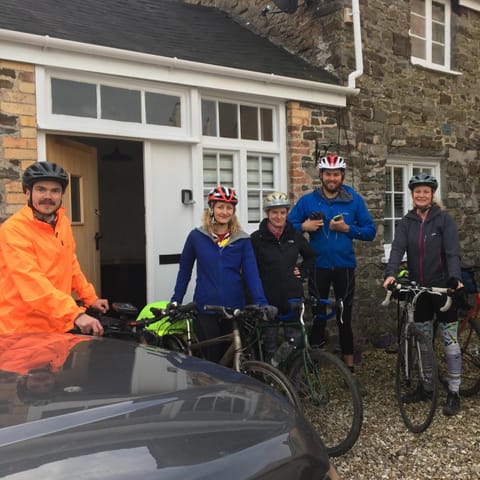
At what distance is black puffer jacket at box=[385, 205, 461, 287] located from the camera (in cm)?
441

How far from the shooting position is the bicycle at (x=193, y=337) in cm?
343

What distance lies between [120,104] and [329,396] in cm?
344

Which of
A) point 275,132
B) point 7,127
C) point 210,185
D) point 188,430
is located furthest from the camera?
point 275,132

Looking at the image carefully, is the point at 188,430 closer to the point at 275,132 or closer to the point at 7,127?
the point at 7,127

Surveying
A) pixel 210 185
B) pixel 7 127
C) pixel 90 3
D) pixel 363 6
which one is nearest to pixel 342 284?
pixel 210 185

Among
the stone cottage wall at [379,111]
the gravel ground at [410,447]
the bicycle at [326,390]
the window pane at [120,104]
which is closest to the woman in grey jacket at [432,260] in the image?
the gravel ground at [410,447]

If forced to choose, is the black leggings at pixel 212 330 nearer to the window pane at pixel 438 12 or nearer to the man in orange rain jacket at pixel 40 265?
the man in orange rain jacket at pixel 40 265

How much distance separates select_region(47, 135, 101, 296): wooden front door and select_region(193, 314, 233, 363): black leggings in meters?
2.30

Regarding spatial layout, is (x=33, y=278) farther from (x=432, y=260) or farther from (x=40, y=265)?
(x=432, y=260)

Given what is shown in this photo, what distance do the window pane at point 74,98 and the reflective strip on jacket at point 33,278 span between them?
81.7 inches

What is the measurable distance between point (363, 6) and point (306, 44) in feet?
2.93

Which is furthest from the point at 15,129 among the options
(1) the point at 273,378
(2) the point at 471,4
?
(2) the point at 471,4

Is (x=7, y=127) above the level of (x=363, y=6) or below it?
below

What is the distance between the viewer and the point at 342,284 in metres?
5.19
